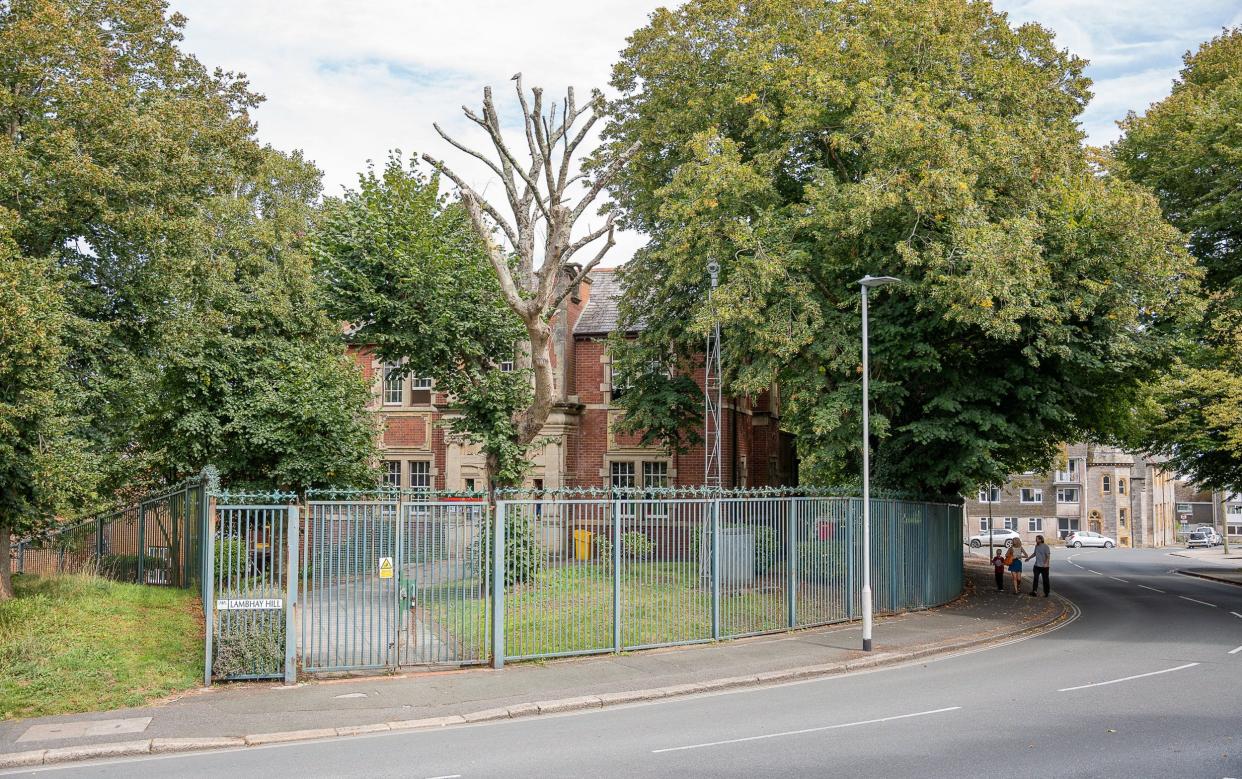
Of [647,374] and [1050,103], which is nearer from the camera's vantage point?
[1050,103]

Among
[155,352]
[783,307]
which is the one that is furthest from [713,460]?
[155,352]

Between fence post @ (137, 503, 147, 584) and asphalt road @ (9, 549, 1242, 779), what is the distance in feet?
39.9

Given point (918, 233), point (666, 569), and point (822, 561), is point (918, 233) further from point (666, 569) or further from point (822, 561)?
point (666, 569)

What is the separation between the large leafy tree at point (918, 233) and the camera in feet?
64.7

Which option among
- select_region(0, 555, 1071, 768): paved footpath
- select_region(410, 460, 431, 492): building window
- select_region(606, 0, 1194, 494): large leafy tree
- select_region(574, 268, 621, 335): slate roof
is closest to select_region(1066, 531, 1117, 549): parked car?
select_region(574, 268, 621, 335): slate roof

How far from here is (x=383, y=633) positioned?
13703 millimetres

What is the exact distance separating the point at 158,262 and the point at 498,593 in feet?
36.7

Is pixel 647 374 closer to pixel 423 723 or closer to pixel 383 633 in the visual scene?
pixel 383 633

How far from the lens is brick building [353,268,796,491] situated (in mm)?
35219

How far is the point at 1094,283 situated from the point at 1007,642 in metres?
7.33

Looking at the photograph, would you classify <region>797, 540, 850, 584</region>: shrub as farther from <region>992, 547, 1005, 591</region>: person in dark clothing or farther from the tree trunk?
the tree trunk

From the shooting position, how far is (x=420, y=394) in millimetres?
38031

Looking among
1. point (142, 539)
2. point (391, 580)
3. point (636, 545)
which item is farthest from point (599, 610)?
point (142, 539)

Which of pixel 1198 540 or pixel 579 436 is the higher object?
pixel 579 436
